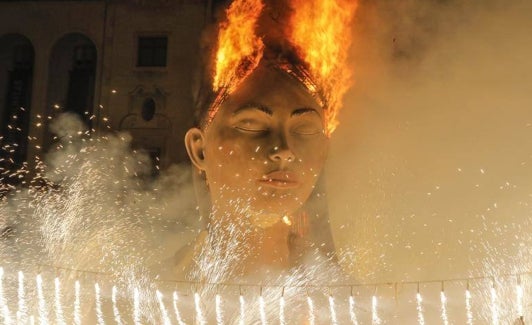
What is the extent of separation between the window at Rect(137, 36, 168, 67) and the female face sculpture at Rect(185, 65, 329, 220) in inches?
144

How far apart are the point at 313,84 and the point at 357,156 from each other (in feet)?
4.86

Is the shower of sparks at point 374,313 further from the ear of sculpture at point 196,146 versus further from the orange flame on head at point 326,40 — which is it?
the ear of sculpture at point 196,146

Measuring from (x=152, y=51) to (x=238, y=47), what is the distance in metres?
3.59

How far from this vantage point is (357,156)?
619 cm

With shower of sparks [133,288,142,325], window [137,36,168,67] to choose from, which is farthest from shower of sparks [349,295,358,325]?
window [137,36,168,67]

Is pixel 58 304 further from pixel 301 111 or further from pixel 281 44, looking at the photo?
pixel 281 44

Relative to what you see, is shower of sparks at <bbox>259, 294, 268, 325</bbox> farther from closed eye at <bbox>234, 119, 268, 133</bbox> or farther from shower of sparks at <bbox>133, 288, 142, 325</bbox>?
closed eye at <bbox>234, 119, 268, 133</bbox>

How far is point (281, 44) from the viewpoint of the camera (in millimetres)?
4836

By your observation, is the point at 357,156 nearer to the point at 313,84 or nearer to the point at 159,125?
the point at 313,84

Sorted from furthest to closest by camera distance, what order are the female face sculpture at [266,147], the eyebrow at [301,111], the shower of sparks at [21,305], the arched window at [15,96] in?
the arched window at [15,96] → the shower of sparks at [21,305] → the eyebrow at [301,111] → the female face sculpture at [266,147]

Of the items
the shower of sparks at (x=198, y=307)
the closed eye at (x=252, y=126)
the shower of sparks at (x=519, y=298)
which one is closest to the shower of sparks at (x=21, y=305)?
the shower of sparks at (x=198, y=307)

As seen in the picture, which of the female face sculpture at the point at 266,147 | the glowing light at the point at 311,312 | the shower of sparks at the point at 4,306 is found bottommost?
the glowing light at the point at 311,312

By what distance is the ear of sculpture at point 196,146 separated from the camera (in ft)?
16.4

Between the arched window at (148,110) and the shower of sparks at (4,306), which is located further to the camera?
the arched window at (148,110)
